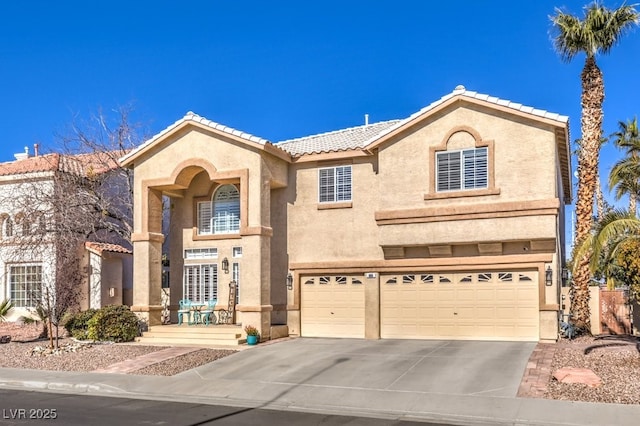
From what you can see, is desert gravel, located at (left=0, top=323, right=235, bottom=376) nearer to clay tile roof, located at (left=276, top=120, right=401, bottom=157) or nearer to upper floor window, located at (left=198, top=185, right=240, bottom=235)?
upper floor window, located at (left=198, top=185, right=240, bottom=235)

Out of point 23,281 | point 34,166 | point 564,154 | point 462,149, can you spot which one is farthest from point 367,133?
point 23,281

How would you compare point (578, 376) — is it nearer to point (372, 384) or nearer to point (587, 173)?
point (372, 384)

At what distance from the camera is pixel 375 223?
69.7 feet

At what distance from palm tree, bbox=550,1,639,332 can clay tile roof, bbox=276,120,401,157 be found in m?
6.26

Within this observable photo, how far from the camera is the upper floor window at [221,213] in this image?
923 inches

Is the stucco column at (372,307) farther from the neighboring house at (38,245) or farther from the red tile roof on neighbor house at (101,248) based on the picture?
the red tile roof on neighbor house at (101,248)

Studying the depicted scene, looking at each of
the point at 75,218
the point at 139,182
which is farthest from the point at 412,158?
the point at 75,218

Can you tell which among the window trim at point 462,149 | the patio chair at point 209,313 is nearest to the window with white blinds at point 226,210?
the patio chair at point 209,313

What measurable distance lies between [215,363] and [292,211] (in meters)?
6.71

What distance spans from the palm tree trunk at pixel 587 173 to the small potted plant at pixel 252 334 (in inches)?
380

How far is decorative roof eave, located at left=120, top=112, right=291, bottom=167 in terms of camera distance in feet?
68.4

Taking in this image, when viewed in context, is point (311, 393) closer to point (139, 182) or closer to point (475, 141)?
point (475, 141)

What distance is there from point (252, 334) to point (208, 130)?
673cm

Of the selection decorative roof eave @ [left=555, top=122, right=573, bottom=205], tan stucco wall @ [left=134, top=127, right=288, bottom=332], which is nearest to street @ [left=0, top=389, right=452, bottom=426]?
tan stucco wall @ [left=134, top=127, right=288, bottom=332]
